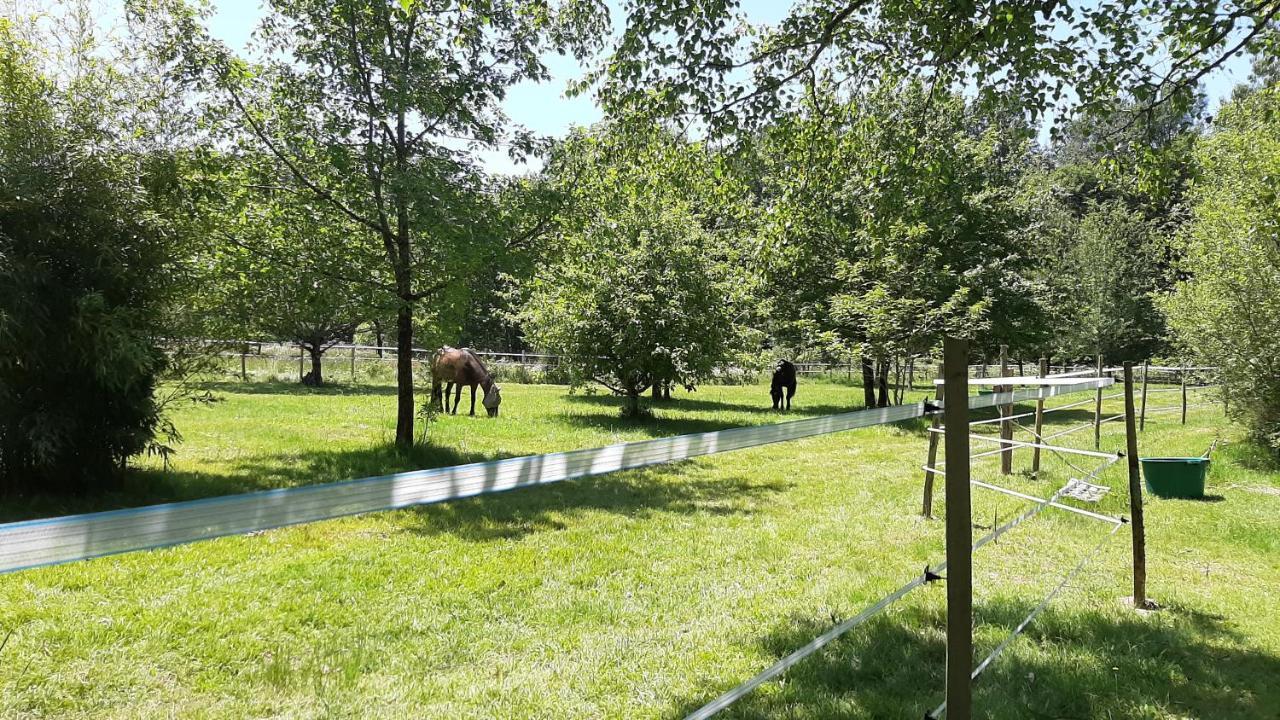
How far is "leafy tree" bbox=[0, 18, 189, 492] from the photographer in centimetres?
583

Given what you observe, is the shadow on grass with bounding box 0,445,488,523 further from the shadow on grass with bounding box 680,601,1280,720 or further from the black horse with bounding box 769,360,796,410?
the black horse with bounding box 769,360,796,410

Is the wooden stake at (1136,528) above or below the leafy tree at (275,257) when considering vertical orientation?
below

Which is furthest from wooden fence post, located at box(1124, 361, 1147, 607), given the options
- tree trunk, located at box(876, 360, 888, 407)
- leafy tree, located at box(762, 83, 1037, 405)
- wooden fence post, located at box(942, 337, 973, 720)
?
tree trunk, located at box(876, 360, 888, 407)

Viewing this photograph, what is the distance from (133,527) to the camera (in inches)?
58.1

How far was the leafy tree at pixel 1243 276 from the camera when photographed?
993 cm

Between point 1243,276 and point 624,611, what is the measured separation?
425 inches

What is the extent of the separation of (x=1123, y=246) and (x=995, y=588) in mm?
37469

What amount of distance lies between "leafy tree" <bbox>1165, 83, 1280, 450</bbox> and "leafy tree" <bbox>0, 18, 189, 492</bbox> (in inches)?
495

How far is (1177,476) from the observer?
7.74 metres

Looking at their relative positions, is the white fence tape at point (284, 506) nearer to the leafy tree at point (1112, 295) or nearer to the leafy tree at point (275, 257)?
the leafy tree at point (275, 257)

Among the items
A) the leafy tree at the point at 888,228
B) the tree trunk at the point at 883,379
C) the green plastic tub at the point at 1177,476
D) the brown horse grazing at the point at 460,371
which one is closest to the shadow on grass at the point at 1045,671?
the green plastic tub at the point at 1177,476

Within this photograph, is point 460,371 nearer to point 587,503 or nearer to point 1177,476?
point 587,503

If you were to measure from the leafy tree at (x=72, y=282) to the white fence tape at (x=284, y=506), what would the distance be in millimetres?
5340

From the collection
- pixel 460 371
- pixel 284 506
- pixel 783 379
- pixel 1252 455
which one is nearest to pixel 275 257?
pixel 460 371
